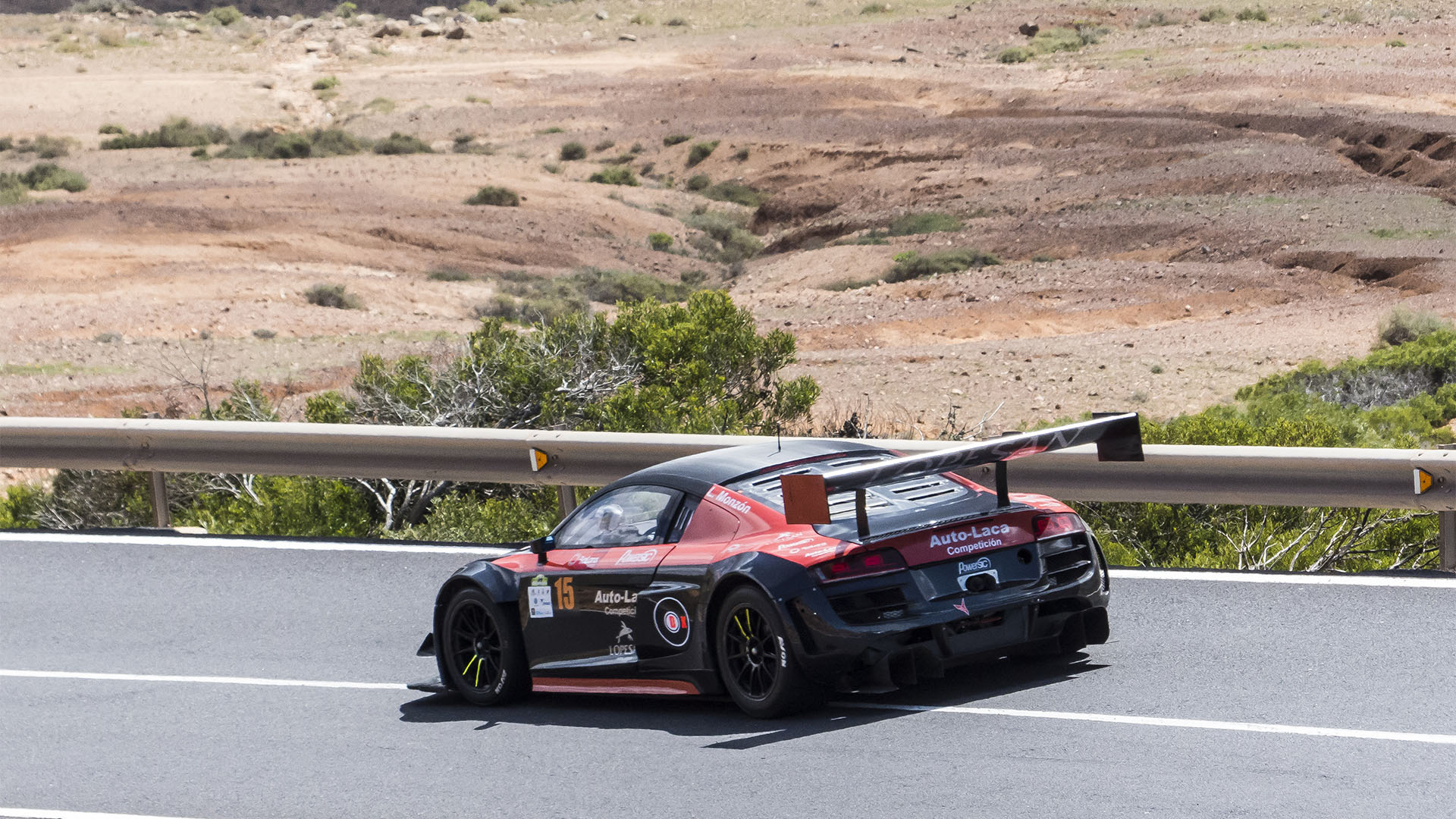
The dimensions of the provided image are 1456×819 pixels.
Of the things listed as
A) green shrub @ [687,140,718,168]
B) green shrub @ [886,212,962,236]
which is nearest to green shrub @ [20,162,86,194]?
green shrub @ [687,140,718,168]

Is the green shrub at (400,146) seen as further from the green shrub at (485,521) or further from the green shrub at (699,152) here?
the green shrub at (485,521)

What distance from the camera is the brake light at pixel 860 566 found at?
7.23 metres

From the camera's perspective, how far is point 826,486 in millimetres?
6980

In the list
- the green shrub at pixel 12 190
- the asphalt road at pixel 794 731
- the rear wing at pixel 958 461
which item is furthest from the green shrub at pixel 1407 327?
the green shrub at pixel 12 190

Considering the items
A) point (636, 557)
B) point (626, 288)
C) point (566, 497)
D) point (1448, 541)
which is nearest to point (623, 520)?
point (636, 557)

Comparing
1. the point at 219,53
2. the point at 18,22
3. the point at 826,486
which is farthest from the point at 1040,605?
the point at 18,22

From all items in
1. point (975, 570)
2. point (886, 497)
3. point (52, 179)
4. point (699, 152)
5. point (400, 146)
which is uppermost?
point (400, 146)

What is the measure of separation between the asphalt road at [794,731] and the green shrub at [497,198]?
34632 millimetres

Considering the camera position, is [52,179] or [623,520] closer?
[623,520]

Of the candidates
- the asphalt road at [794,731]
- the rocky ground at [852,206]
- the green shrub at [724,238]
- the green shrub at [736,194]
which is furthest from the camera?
the green shrub at [736,194]

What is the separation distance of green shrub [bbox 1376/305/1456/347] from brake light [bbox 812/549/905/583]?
19234 millimetres

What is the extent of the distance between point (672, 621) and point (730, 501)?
0.61 m

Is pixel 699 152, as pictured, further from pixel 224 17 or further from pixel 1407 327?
pixel 224 17

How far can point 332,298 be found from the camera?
108 feet
